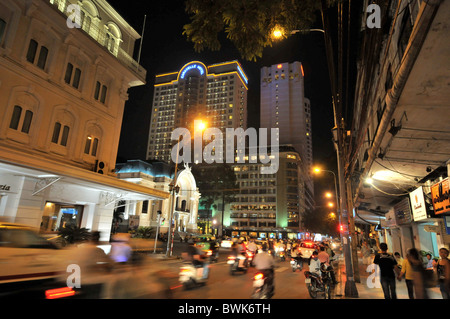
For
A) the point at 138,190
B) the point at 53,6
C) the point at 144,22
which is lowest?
the point at 138,190

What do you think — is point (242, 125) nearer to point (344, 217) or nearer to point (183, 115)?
point (183, 115)

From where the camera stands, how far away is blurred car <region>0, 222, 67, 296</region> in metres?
5.23

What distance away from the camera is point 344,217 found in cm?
1195

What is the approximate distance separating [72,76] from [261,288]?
60.1 ft

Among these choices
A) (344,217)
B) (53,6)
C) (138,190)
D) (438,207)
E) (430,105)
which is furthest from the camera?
(138,190)

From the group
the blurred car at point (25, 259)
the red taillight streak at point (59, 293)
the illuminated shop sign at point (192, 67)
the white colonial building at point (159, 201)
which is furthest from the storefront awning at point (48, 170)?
the illuminated shop sign at point (192, 67)

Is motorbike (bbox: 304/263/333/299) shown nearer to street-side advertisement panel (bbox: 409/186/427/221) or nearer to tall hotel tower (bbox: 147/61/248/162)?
street-side advertisement panel (bbox: 409/186/427/221)

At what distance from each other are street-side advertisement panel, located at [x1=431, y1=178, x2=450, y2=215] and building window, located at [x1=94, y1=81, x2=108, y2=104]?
21.7m

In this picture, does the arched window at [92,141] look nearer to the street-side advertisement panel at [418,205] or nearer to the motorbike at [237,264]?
the motorbike at [237,264]

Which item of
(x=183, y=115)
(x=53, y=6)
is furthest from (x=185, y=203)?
(x=183, y=115)

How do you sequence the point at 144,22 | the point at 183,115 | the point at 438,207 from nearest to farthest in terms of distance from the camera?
the point at 438,207, the point at 144,22, the point at 183,115

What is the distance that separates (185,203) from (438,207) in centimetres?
5665

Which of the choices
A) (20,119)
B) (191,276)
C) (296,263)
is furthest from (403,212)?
(20,119)

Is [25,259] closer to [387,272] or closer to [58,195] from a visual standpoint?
[387,272]
